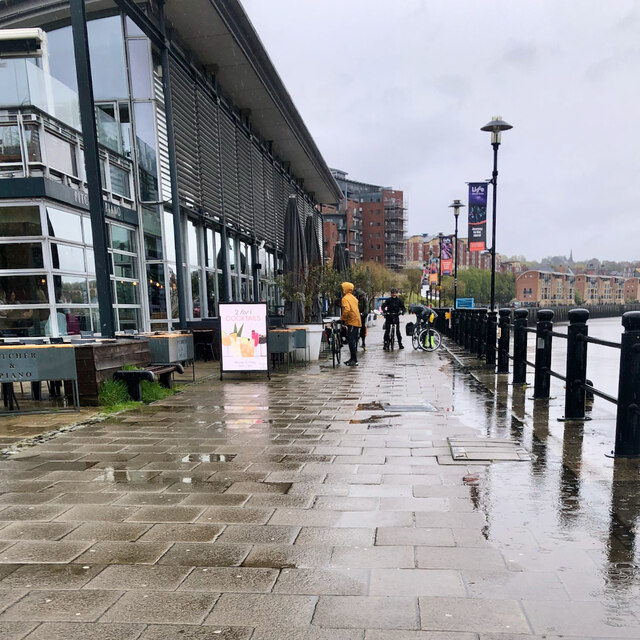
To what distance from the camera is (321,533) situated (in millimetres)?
3080

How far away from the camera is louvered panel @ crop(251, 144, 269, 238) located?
21.6m

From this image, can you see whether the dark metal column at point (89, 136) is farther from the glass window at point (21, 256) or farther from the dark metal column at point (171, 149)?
the dark metal column at point (171, 149)

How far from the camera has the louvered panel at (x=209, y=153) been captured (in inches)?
613

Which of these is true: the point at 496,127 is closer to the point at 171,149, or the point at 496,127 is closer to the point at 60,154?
the point at 171,149

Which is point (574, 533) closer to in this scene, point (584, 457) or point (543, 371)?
point (584, 457)

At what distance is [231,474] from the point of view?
4184 mm

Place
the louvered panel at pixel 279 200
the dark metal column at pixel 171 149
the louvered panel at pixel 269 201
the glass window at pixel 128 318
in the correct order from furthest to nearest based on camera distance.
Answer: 1. the louvered panel at pixel 279 200
2. the louvered panel at pixel 269 201
3. the glass window at pixel 128 318
4. the dark metal column at pixel 171 149

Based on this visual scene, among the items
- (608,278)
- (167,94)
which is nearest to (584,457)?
(167,94)

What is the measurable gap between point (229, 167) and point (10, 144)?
28.2 feet

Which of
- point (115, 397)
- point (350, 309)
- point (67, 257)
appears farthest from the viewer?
point (350, 309)

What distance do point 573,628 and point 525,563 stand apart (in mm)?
536

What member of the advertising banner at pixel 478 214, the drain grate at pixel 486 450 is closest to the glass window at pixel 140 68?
the advertising banner at pixel 478 214

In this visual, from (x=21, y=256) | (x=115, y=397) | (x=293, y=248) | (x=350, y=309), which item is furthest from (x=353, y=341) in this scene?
(x=21, y=256)

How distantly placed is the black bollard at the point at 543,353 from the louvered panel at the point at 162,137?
9.88m
